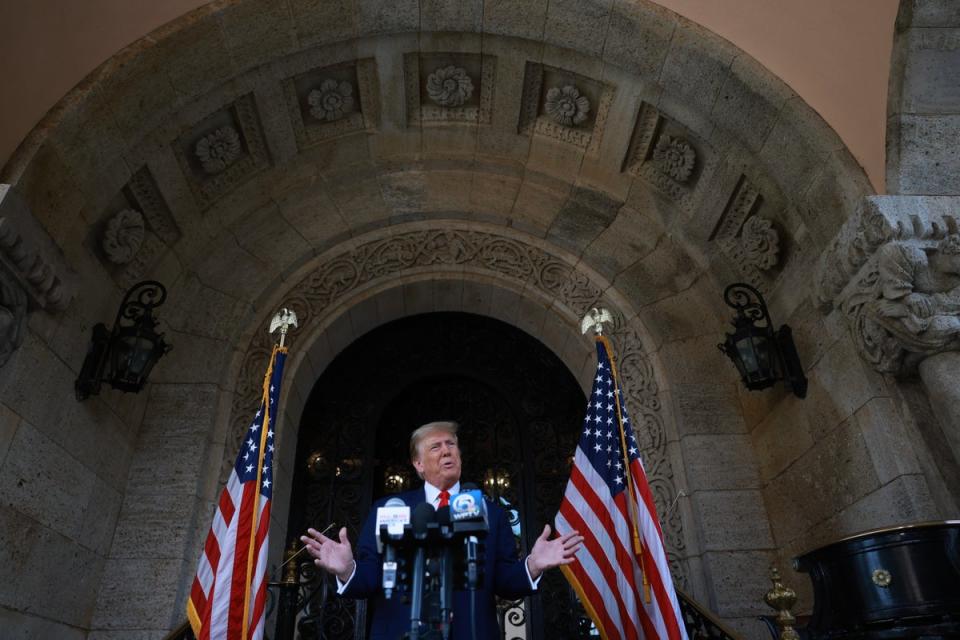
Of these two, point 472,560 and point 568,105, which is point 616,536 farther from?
Answer: point 568,105

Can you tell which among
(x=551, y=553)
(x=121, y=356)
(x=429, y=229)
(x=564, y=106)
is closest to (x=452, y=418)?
(x=429, y=229)

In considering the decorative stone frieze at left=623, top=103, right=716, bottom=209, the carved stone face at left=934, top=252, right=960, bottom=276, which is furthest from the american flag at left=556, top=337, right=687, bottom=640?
the decorative stone frieze at left=623, top=103, right=716, bottom=209

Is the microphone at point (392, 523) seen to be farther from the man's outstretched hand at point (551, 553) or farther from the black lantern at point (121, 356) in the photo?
the black lantern at point (121, 356)

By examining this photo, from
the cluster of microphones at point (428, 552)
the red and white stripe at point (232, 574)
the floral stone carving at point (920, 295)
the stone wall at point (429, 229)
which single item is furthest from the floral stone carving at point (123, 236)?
the floral stone carving at point (920, 295)

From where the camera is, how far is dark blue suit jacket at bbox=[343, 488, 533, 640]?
2.39 metres

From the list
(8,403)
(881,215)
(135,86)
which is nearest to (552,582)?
(881,215)

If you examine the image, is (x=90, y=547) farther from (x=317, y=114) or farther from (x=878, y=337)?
(x=878, y=337)

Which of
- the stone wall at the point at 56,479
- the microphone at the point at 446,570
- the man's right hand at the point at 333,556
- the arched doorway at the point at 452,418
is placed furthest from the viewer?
the arched doorway at the point at 452,418

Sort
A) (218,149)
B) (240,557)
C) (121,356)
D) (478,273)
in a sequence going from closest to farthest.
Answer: (240,557)
(121,356)
(218,149)
(478,273)

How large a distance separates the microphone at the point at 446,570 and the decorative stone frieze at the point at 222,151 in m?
4.35

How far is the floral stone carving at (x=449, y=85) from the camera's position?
5785 millimetres

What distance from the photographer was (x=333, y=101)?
5.74 metres

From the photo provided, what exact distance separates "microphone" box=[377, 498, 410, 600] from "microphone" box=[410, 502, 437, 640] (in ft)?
0.14

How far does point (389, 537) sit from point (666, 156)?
461 centimetres
